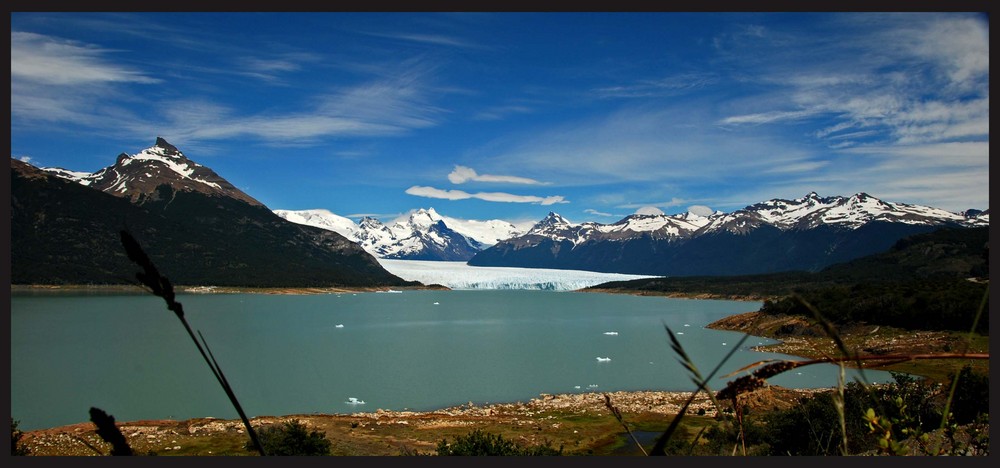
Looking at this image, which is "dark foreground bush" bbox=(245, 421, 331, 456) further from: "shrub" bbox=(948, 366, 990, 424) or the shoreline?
the shoreline

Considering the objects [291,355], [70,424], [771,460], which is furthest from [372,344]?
[771,460]

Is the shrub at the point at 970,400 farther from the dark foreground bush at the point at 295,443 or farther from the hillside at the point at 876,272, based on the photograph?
the hillside at the point at 876,272

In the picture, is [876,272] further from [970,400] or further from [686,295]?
[970,400]

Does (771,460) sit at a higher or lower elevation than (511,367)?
higher

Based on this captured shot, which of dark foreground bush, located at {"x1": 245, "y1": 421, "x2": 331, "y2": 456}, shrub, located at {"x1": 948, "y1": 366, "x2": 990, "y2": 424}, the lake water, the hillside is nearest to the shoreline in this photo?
the hillside

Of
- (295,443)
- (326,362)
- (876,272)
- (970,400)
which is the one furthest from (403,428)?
(876,272)

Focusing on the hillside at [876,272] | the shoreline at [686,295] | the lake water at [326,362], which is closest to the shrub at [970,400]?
the lake water at [326,362]

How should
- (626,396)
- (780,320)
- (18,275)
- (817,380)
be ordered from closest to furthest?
1. (626,396)
2. (817,380)
3. (780,320)
4. (18,275)

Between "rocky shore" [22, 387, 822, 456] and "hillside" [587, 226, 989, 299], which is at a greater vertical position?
"hillside" [587, 226, 989, 299]

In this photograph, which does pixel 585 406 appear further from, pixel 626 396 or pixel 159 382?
pixel 159 382
